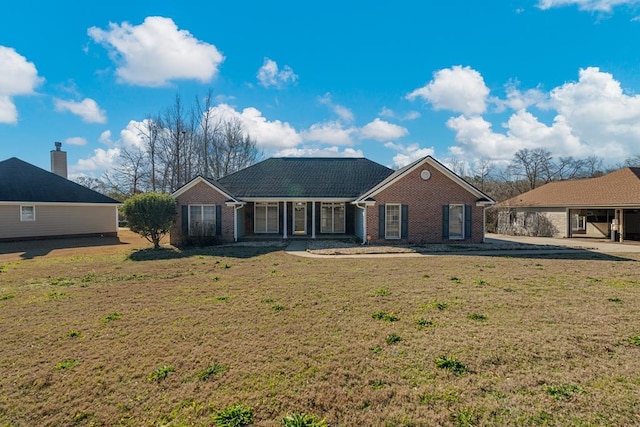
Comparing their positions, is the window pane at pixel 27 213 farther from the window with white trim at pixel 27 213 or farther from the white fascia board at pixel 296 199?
the white fascia board at pixel 296 199

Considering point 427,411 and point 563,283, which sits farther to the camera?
point 563,283

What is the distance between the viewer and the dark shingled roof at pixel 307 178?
20516mm

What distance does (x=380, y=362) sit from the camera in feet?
14.0

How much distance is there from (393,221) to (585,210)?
16377 millimetres

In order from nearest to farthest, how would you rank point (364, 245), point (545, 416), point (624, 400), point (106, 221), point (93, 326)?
point (545, 416) < point (624, 400) < point (93, 326) < point (364, 245) < point (106, 221)

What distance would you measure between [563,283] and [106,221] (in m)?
25.7

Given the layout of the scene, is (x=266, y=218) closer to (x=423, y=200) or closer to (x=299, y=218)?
(x=299, y=218)

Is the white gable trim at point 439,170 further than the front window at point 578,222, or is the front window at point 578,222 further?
the front window at point 578,222

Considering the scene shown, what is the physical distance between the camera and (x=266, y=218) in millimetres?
21531

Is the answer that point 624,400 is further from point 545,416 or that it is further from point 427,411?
point 427,411

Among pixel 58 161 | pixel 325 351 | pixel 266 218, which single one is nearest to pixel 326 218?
pixel 266 218

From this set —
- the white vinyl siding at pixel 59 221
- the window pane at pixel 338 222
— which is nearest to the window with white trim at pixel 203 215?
the window pane at pixel 338 222

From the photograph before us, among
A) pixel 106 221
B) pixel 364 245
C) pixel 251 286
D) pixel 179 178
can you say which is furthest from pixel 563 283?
pixel 179 178

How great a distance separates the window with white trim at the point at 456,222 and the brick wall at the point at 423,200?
428 millimetres
